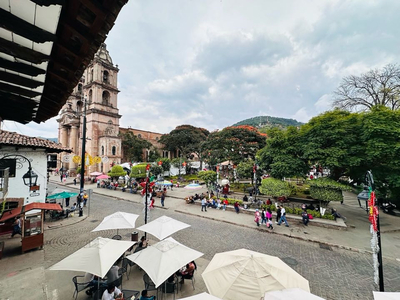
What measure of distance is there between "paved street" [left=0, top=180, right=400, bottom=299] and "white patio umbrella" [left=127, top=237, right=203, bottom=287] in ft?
4.63

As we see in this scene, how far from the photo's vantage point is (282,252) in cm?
870

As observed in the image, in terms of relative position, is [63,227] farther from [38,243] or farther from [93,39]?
[93,39]

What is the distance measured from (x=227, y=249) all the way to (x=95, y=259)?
5977 mm

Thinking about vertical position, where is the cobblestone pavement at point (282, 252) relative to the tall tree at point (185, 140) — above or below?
below

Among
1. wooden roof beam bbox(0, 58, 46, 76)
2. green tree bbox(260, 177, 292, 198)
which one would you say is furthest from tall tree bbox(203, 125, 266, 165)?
wooden roof beam bbox(0, 58, 46, 76)

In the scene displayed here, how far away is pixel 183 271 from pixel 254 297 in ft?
9.50

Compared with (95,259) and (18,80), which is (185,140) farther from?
(18,80)

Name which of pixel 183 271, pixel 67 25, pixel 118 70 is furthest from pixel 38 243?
pixel 118 70

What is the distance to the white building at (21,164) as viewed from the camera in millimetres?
9907

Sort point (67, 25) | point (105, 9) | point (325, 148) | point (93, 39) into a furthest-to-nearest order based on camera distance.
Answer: point (325, 148)
point (93, 39)
point (67, 25)
point (105, 9)

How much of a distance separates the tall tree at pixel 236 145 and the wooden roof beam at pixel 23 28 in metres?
25.7

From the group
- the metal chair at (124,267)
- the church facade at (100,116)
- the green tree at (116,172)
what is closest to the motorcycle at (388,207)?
the metal chair at (124,267)

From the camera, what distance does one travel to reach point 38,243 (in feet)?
28.1

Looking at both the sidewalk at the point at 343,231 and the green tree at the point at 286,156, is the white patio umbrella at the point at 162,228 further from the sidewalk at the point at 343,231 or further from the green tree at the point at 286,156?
the green tree at the point at 286,156
